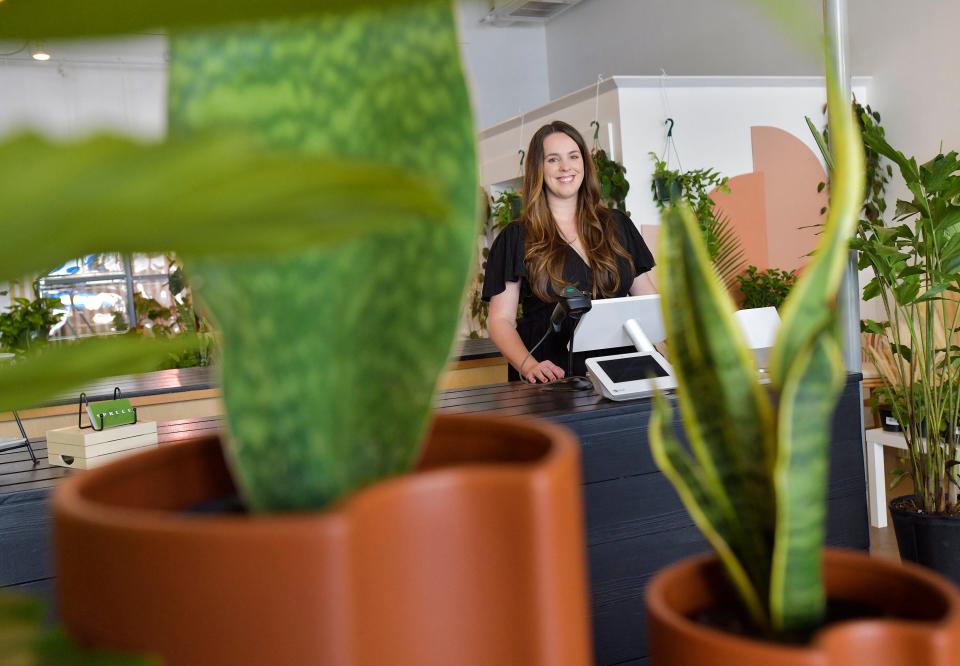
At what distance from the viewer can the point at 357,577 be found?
0.31 m

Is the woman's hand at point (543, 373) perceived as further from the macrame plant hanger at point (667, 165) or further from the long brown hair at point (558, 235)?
the macrame plant hanger at point (667, 165)

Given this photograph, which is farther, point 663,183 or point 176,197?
point 663,183

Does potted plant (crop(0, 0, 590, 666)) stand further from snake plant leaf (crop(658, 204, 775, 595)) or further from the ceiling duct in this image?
the ceiling duct

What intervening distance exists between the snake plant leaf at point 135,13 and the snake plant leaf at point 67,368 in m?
0.08

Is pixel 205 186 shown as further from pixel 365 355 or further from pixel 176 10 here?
pixel 365 355

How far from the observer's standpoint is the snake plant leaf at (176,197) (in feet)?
0.40

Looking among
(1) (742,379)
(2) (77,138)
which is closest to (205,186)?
(2) (77,138)

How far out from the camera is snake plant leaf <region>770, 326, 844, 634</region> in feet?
1.53

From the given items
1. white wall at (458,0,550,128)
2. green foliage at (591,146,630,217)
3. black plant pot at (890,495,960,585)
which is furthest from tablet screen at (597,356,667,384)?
white wall at (458,0,550,128)

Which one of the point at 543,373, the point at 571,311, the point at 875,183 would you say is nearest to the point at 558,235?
the point at 543,373

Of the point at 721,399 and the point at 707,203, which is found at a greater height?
the point at 707,203

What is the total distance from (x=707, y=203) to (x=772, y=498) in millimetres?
6940

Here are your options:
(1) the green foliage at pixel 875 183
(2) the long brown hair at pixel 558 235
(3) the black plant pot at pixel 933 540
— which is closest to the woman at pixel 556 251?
(2) the long brown hair at pixel 558 235

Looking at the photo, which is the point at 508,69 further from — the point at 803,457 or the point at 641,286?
the point at 803,457
